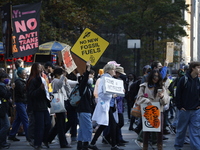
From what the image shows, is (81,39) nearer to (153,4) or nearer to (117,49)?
(153,4)

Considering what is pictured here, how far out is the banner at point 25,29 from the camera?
452 inches

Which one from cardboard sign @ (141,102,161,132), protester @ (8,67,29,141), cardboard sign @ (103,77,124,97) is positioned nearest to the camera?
cardboard sign @ (141,102,161,132)

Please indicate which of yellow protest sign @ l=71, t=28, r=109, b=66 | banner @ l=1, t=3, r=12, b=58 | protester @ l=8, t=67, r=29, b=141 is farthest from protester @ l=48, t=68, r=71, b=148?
banner @ l=1, t=3, r=12, b=58

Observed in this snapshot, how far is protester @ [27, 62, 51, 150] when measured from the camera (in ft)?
30.1

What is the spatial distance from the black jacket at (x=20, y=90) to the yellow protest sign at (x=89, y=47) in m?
1.60

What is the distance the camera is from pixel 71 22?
26.7 meters

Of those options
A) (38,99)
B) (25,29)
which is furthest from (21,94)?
(25,29)

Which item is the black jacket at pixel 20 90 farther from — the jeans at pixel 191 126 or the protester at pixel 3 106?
the jeans at pixel 191 126

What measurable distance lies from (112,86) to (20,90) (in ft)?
7.92

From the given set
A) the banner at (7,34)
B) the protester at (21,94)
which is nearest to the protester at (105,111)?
the protester at (21,94)

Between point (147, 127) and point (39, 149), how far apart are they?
2215mm

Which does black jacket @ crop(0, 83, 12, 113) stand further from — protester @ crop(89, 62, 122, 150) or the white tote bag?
protester @ crop(89, 62, 122, 150)

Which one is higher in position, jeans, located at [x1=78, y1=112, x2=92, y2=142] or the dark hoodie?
the dark hoodie

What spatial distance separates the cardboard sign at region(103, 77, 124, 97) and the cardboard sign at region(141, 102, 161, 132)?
0.70m
